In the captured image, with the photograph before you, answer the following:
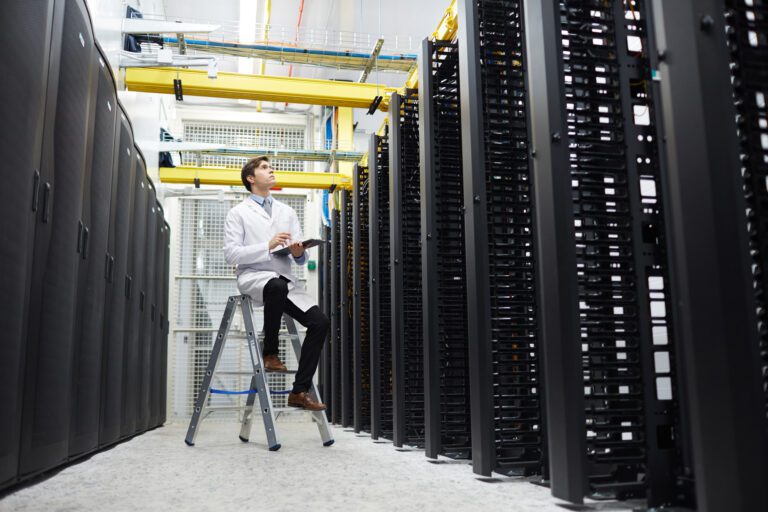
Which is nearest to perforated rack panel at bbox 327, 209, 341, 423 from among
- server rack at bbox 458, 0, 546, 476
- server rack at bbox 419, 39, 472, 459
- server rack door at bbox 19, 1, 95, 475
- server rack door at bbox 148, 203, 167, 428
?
server rack door at bbox 148, 203, 167, 428

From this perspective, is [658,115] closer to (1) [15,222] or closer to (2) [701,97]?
(2) [701,97]

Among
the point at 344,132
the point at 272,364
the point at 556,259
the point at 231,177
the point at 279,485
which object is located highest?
the point at 344,132

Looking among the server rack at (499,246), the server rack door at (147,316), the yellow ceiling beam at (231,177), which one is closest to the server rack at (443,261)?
the server rack at (499,246)

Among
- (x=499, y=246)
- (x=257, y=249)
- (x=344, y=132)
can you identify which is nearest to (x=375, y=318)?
(x=257, y=249)

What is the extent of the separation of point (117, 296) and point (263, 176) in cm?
122

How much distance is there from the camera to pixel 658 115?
6.33 ft

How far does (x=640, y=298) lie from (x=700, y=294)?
21.3 inches

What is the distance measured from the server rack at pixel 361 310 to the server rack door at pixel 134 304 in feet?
5.67

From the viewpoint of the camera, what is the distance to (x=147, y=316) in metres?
5.76

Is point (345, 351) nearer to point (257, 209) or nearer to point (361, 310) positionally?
point (361, 310)

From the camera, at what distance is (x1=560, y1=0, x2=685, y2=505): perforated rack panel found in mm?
1812

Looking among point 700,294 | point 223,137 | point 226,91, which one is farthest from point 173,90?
point 700,294

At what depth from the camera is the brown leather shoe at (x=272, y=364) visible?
3.97m

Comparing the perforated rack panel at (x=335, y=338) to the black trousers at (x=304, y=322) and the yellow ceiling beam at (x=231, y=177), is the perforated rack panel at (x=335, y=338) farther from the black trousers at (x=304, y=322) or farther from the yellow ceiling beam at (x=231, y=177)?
the black trousers at (x=304, y=322)
